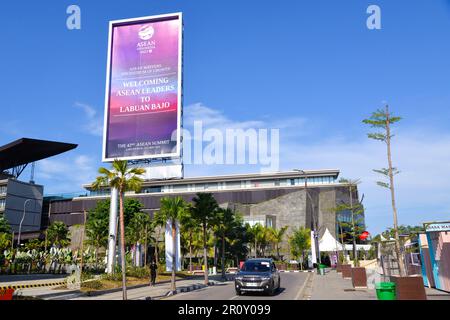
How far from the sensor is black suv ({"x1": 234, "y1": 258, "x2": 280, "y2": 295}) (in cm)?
1978

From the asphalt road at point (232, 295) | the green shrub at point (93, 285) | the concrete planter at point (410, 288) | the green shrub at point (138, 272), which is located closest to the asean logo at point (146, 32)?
the green shrub at point (138, 272)

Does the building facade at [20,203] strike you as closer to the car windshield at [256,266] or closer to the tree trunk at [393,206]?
the car windshield at [256,266]

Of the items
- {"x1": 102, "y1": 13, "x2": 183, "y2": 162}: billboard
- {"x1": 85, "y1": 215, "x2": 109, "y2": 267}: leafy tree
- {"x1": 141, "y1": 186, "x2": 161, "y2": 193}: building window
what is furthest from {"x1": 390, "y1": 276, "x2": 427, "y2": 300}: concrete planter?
{"x1": 141, "y1": 186, "x2": 161, "y2": 193}: building window

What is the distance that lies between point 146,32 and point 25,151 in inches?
2148

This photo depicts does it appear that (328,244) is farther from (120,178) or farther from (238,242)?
(120,178)

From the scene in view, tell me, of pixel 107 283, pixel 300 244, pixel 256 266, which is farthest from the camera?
pixel 300 244

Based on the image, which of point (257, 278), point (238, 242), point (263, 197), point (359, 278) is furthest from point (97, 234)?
point (263, 197)

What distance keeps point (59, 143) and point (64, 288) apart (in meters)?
63.5

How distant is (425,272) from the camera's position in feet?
75.2

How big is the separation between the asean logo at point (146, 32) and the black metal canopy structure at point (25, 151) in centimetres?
4649

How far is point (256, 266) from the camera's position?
855 inches

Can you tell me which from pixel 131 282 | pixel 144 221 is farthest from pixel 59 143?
pixel 131 282

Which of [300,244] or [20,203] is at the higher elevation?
[20,203]
